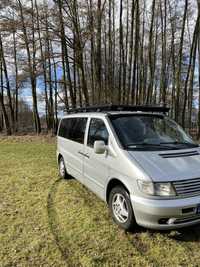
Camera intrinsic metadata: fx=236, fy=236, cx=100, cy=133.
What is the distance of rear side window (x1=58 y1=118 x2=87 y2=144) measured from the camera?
16.3ft

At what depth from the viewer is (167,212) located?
2.95 metres

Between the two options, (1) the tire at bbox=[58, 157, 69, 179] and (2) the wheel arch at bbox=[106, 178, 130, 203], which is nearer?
(2) the wheel arch at bbox=[106, 178, 130, 203]

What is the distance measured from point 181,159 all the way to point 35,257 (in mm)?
2323

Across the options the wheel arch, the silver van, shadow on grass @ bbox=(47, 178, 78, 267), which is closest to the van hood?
the silver van

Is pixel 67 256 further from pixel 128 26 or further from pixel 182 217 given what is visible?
pixel 128 26

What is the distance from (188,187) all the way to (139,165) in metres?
0.68

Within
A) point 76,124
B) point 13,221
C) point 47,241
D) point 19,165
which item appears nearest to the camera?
point 47,241

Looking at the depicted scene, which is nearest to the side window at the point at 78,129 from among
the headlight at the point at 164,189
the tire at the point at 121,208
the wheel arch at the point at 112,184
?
the wheel arch at the point at 112,184

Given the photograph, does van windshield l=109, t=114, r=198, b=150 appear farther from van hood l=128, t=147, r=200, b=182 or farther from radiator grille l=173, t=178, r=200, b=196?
radiator grille l=173, t=178, r=200, b=196

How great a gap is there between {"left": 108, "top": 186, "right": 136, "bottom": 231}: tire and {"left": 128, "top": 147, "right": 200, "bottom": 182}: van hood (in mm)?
531

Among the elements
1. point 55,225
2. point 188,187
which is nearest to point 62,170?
point 55,225

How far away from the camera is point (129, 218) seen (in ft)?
11.0

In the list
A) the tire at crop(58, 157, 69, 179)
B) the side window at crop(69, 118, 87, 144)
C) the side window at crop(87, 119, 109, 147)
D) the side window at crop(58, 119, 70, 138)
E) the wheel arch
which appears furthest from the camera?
the tire at crop(58, 157, 69, 179)

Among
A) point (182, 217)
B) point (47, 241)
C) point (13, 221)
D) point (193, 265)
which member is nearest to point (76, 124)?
point (13, 221)
